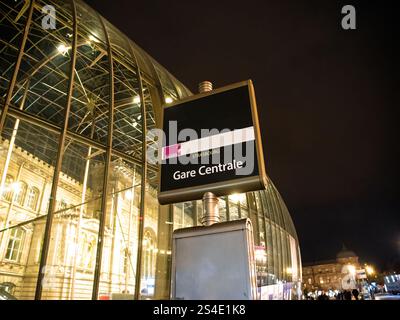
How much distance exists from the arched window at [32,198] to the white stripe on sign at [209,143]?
264 inches

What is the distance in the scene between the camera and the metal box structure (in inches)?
59.8

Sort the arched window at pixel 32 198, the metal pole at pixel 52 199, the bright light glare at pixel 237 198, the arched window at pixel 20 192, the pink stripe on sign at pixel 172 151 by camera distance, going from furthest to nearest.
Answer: the bright light glare at pixel 237 198
the arched window at pixel 20 192
the arched window at pixel 32 198
the metal pole at pixel 52 199
the pink stripe on sign at pixel 172 151

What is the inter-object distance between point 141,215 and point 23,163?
3837mm

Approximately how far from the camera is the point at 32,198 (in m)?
7.59

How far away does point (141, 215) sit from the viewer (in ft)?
32.4

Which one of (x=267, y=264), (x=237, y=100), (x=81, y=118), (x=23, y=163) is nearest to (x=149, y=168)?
(x=81, y=118)

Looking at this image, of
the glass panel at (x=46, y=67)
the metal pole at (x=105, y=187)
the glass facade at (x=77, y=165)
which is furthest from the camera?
the glass panel at (x=46, y=67)

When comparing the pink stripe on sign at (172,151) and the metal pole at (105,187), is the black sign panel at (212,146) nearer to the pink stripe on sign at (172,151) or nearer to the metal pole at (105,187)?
the pink stripe on sign at (172,151)

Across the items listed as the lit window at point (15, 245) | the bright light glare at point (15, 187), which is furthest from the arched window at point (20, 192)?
the lit window at point (15, 245)

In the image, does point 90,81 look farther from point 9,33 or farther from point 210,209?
point 210,209

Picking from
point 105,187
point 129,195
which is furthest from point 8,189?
point 129,195

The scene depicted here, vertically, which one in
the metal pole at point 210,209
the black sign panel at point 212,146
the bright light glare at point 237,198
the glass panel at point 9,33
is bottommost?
the metal pole at point 210,209

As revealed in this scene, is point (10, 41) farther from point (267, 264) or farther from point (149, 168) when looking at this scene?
point (267, 264)

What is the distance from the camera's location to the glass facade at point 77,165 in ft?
24.3
